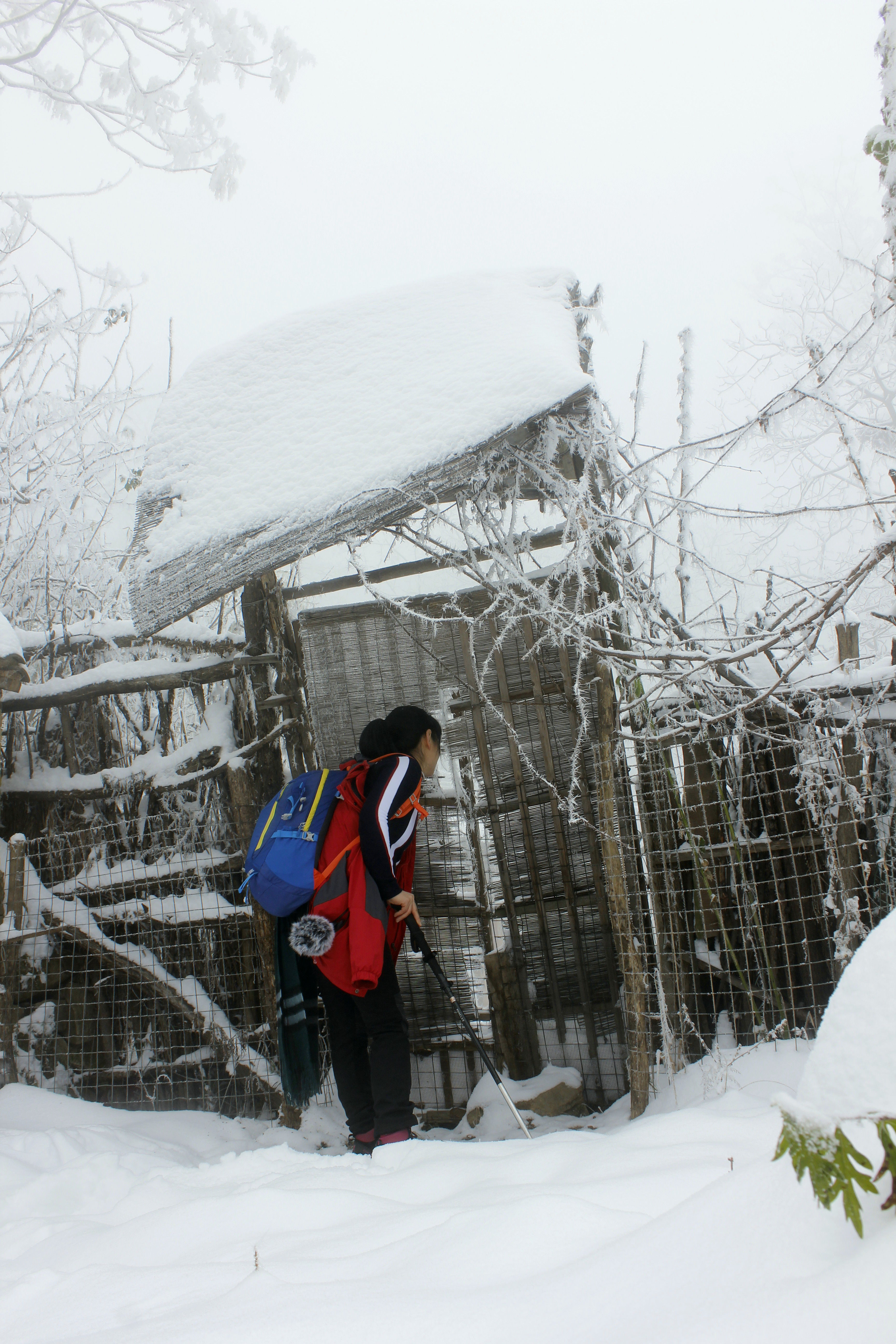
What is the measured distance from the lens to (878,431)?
16.0 feet

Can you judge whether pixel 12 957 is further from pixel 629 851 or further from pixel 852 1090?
pixel 852 1090

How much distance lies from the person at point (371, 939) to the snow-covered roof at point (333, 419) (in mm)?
1155

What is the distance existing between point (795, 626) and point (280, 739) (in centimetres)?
298

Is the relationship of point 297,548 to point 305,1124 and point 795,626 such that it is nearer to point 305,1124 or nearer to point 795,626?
point 795,626

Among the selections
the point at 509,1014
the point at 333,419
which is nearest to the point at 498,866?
the point at 509,1014

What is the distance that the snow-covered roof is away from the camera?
3455mm

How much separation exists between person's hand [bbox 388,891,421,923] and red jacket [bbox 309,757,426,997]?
0.08 ft

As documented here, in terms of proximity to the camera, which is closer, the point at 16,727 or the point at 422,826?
the point at 422,826

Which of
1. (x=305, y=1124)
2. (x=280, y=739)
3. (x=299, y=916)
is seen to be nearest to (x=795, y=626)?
(x=299, y=916)

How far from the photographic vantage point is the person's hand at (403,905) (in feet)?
11.0

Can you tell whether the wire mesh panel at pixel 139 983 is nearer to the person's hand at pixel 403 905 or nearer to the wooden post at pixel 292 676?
the wooden post at pixel 292 676

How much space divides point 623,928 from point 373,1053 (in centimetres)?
120

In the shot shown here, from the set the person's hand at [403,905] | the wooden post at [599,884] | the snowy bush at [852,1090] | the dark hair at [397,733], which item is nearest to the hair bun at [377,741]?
the dark hair at [397,733]

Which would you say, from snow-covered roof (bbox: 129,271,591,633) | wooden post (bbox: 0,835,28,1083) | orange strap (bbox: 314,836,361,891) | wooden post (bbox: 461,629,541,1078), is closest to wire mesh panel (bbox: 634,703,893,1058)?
wooden post (bbox: 461,629,541,1078)
